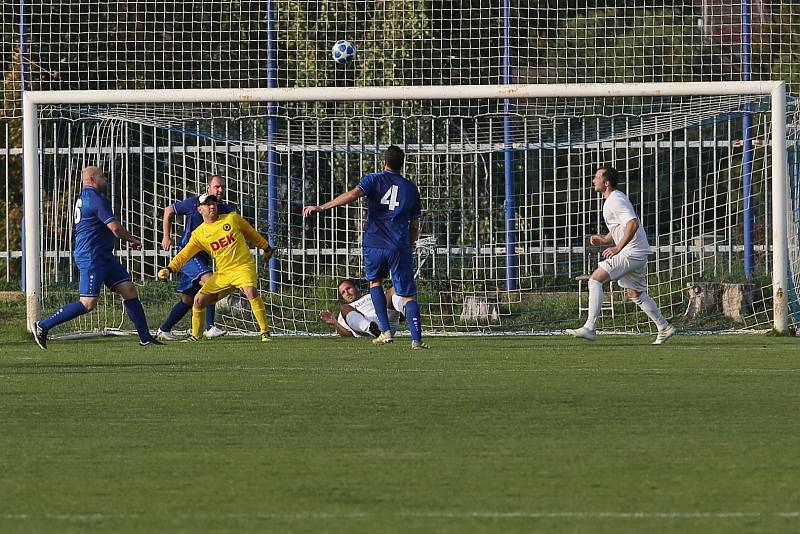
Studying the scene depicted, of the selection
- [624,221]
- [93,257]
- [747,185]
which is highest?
[747,185]

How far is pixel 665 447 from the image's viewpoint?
757cm

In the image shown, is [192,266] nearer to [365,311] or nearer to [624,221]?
[365,311]

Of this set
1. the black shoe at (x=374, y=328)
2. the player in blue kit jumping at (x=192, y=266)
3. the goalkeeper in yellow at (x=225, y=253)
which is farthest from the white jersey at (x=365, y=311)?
the player in blue kit jumping at (x=192, y=266)

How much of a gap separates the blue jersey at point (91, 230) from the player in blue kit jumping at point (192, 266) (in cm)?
107

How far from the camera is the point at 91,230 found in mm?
14789

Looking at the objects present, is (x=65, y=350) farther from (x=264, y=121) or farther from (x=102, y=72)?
(x=102, y=72)

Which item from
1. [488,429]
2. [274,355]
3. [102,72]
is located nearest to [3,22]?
[102,72]

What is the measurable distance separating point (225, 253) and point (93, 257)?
144cm

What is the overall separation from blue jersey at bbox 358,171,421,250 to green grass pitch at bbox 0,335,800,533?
190cm

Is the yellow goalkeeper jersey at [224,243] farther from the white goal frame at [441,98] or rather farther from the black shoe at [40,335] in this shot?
the black shoe at [40,335]

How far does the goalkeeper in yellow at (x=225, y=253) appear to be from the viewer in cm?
1561

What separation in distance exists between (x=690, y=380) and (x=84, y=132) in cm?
923

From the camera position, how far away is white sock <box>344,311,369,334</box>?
1591 cm

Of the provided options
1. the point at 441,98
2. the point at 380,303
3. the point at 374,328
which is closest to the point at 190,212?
A: the point at 374,328
